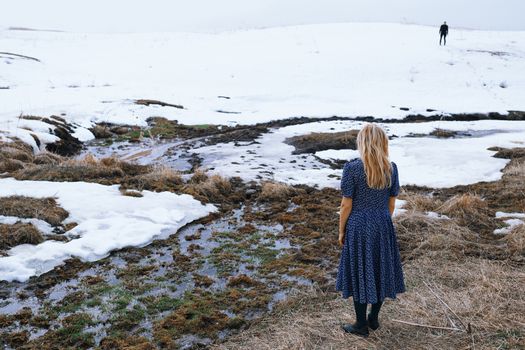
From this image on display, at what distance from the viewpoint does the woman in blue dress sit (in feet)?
14.4

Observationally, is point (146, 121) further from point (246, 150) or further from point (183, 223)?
point (183, 223)

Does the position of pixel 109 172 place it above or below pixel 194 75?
below

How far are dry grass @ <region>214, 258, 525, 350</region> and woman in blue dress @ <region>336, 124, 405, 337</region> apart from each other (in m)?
0.69

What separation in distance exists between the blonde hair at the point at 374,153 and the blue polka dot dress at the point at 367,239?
94 millimetres

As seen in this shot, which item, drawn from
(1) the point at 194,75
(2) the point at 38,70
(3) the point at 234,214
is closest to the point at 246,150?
(3) the point at 234,214

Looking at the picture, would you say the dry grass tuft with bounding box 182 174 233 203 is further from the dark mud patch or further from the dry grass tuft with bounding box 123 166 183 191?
the dark mud patch

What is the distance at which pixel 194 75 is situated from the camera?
34.3 m

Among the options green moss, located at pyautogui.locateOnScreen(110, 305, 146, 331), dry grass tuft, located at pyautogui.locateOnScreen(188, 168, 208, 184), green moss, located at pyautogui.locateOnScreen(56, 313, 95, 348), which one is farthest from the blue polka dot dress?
dry grass tuft, located at pyautogui.locateOnScreen(188, 168, 208, 184)

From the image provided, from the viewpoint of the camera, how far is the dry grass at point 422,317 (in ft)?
15.8

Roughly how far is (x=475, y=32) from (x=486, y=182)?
136 feet

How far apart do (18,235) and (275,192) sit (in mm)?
5556

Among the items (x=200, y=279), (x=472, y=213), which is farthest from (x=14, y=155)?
(x=472, y=213)

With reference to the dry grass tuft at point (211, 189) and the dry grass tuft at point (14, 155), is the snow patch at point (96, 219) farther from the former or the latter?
the dry grass tuft at point (14, 155)

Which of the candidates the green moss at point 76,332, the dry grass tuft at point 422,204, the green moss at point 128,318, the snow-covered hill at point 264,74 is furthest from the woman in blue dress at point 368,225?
the snow-covered hill at point 264,74
